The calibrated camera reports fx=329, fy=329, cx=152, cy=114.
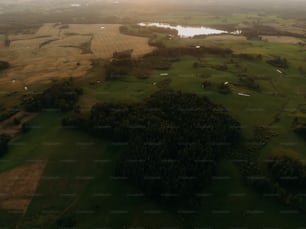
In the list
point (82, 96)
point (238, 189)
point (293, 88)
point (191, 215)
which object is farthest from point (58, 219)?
point (293, 88)

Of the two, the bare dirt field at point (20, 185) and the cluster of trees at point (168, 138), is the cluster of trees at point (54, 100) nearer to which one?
the cluster of trees at point (168, 138)

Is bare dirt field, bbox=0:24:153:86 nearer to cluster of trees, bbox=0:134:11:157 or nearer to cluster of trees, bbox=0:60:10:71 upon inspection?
cluster of trees, bbox=0:60:10:71

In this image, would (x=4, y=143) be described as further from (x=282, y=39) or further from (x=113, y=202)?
(x=282, y=39)

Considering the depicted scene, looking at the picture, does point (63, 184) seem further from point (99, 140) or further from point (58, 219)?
point (99, 140)

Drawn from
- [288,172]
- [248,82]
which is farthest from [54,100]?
[288,172]

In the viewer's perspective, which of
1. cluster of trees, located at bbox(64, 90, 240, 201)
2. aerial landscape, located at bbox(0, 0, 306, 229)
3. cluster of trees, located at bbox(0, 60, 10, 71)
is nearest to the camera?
aerial landscape, located at bbox(0, 0, 306, 229)

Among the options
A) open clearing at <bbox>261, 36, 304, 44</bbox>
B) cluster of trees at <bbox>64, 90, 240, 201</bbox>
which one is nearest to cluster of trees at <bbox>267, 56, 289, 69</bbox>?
open clearing at <bbox>261, 36, 304, 44</bbox>
